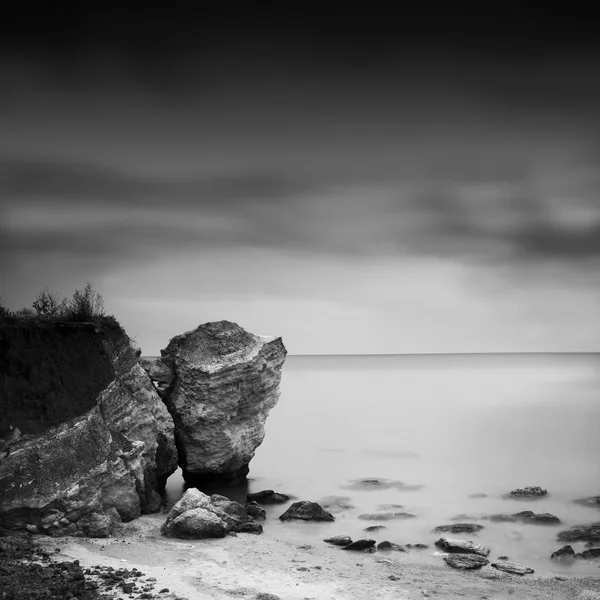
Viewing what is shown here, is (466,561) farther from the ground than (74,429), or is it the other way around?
(74,429)

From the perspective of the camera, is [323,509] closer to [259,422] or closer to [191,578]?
[259,422]

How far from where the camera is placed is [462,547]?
17.6 m

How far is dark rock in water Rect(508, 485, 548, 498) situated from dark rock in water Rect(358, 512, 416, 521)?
19.9 ft

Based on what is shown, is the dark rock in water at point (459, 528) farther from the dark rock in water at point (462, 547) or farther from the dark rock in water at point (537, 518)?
the dark rock in water at point (537, 518)

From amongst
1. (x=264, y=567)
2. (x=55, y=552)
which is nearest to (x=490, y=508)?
(x=264, y=567)

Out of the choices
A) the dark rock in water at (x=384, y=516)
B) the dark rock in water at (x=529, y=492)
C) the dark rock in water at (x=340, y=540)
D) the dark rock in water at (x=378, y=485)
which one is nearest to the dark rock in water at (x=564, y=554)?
the dark rock in water at (x=384, y=516)

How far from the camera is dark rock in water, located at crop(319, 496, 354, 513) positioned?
22.7 m

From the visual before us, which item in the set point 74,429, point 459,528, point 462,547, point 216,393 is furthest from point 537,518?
point 74,429

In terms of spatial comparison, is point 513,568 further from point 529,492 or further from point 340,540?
point 529,492

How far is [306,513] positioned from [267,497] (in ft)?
9.83

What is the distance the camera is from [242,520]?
1847 cm

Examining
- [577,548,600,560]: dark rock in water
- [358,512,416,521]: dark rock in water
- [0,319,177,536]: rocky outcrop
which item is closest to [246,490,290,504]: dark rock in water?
[358,512,416,521]: dark rock in water

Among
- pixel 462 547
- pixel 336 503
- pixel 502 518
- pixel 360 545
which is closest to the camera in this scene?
pixel 360 545

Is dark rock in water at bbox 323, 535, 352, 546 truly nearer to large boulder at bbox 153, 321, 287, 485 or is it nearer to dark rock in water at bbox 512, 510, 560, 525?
large boulder at bbox 153, 321, 287, 485
